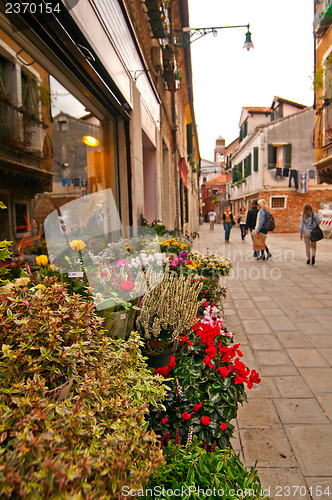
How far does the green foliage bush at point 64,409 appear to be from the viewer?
2.52ft

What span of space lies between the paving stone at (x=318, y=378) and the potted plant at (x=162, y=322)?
55.3 inches

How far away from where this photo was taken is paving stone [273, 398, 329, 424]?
2412 millimetres

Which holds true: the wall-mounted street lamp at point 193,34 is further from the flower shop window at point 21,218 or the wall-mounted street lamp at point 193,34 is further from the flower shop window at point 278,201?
the flower shop window at point 278,201

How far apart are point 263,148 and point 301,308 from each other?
64.0 feet

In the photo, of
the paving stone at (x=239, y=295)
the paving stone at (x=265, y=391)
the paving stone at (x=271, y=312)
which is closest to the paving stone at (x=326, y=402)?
the paving stone at (x=265, y=391)

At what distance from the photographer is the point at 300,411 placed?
253cm

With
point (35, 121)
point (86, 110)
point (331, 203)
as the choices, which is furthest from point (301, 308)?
point (331, 203)

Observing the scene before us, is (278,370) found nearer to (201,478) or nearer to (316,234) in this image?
(201,478)

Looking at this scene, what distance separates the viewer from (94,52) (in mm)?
2680

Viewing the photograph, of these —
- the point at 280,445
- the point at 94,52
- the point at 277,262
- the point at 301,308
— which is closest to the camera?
the point at 280,445

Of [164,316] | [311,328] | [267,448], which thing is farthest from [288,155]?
[267,448]

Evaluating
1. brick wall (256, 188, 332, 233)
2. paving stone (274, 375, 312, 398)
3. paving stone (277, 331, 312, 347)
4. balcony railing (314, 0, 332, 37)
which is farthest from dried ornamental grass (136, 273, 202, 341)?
brick wall (256, 188, 332, 233)

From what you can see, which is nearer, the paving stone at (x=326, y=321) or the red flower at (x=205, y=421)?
the red flower at (x=205, y=421)

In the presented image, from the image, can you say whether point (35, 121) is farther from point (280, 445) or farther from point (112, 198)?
point (280, 445)
